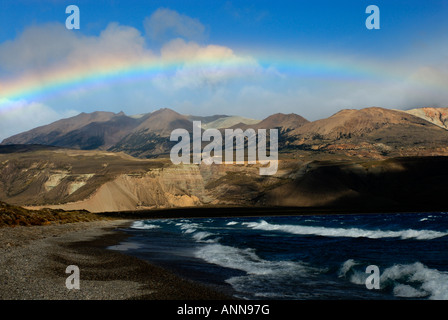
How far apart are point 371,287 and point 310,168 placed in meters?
140

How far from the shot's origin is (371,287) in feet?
53.8

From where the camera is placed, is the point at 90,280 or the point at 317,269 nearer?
the point at 90,280

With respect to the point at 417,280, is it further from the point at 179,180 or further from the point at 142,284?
the point at 179,180

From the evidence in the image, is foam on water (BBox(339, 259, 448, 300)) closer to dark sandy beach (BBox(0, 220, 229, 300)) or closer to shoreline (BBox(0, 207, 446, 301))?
shoreline (BBox(0, 207, 446, 301))

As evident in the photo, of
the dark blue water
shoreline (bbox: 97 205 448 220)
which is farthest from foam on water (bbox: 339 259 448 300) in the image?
shoreline (bbox: 97 205 448 220)

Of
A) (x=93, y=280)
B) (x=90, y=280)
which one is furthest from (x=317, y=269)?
(x=90, y=280)

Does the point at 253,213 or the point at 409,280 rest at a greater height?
the point at 409,280

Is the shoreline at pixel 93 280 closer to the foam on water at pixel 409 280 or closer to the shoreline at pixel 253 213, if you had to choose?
the foam on water at pixel 409 280

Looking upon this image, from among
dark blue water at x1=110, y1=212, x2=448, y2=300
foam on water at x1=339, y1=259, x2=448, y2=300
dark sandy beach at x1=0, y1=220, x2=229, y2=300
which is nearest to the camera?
dark sandy beach at x1=0, y1=220, x2=229, y2=300

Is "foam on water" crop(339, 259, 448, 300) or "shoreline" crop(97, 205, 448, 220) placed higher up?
"foam on water" crop(339, 259, 448, 300)

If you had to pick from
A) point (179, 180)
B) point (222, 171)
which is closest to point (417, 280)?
point (179, 180)

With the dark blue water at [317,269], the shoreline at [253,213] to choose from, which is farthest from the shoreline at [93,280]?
the shoreline at [253,213]

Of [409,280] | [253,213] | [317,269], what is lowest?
[253,213]

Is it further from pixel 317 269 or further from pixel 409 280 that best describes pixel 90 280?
pixel 409 280
